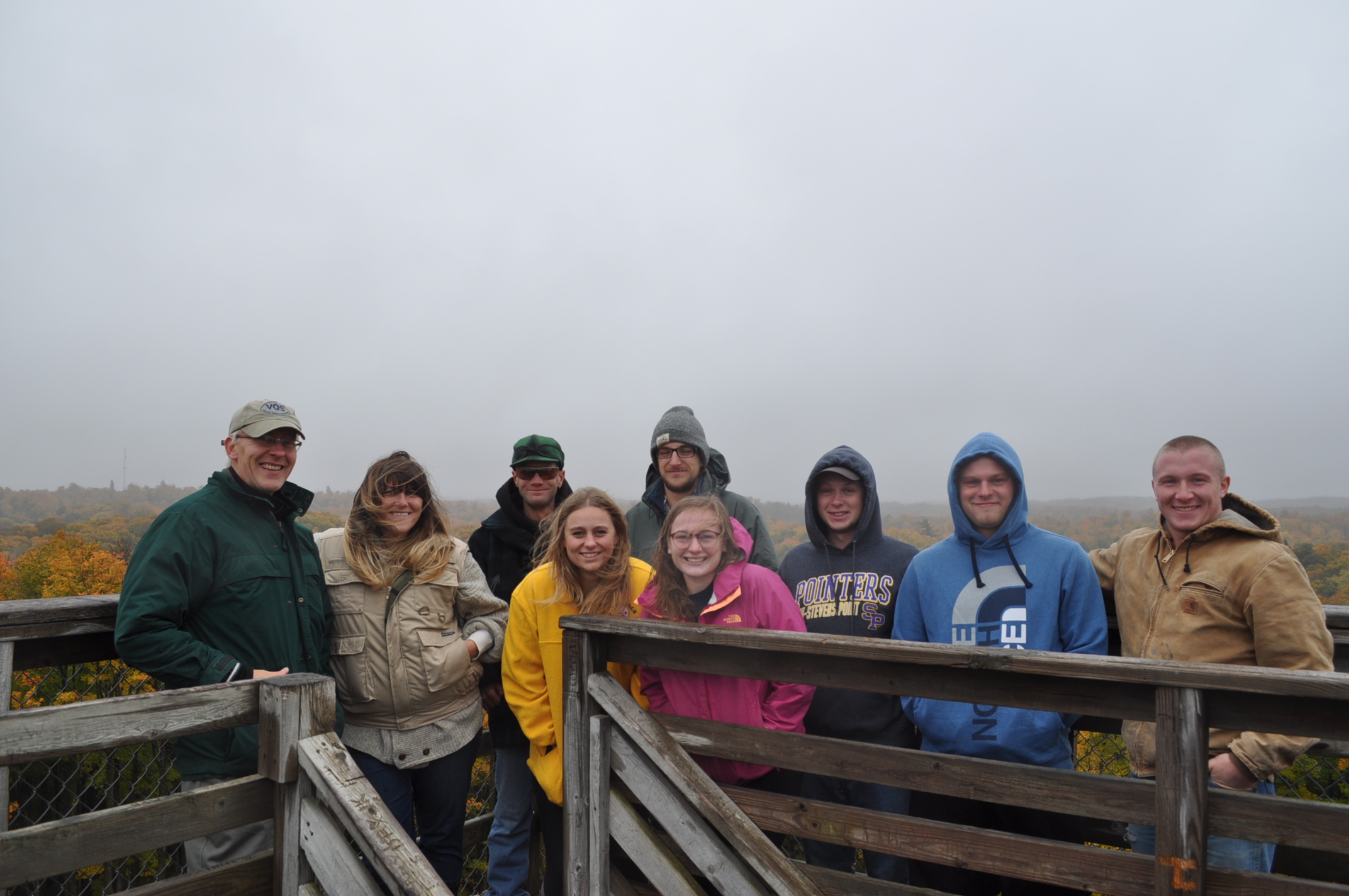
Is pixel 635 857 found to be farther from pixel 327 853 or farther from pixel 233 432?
pixel 233 432

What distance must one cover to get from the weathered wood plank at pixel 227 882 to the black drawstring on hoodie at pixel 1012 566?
2.47 metres

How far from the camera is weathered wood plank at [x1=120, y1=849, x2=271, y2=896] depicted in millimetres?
1893

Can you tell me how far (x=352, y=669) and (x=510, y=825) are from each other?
3.88 feet

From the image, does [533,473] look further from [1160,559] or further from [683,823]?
[1160,559]

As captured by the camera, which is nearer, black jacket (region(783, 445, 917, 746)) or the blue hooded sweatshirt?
the blue hooded sweatshirt

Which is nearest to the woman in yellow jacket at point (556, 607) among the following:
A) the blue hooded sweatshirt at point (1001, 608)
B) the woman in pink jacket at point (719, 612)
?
the woman in pink jacket at point (719, 612)

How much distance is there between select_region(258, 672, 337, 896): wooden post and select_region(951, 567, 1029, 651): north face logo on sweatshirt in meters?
2.11

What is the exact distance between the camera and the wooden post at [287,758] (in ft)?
6.55

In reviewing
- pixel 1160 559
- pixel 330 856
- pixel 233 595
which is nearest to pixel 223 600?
pixel 233 595

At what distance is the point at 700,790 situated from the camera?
2.30 m

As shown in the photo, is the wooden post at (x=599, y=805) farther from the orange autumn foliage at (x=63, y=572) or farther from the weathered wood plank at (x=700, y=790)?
the orange autumn foliage at (x=63, y=572)

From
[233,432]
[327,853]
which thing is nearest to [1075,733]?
[327,853]

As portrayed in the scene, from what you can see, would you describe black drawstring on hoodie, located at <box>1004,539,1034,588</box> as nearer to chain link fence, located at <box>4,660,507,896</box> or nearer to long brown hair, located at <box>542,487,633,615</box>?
long brown hair, located at <box>542,487,633,615</box>

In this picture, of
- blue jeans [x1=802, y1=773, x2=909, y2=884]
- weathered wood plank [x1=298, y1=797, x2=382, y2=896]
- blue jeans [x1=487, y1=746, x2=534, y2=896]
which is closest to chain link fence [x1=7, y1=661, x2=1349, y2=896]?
blue jeans [x1=487, y1=746, x2=534, y2=896]
